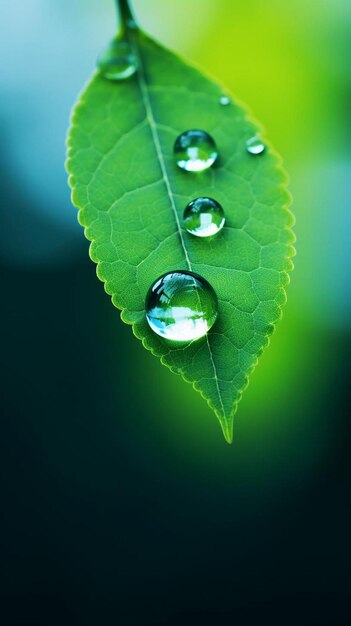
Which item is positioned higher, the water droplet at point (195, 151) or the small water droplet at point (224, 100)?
the small water droplet at point (224, 100)

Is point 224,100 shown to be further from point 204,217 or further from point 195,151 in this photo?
point 204,217

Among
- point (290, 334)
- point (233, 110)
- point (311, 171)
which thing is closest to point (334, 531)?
point (290, 334)

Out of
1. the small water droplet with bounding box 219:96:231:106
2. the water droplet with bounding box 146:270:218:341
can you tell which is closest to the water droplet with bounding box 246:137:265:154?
the small water droplet with bounding box 219:96:231:106

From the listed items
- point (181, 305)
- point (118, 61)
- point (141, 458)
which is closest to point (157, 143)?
point (118, 61)

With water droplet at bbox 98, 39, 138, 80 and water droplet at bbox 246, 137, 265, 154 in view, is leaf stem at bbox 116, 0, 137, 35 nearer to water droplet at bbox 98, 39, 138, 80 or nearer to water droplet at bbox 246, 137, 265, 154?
water droplet at bbox 98, 39, 138, 80

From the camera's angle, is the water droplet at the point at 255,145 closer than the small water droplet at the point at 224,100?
Yes

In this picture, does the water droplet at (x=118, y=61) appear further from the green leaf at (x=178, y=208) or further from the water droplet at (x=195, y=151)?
the water droplet at (x=195, y=151)

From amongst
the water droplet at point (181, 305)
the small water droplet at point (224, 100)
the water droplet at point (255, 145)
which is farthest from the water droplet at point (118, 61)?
the water droplet at point (181, 305)
